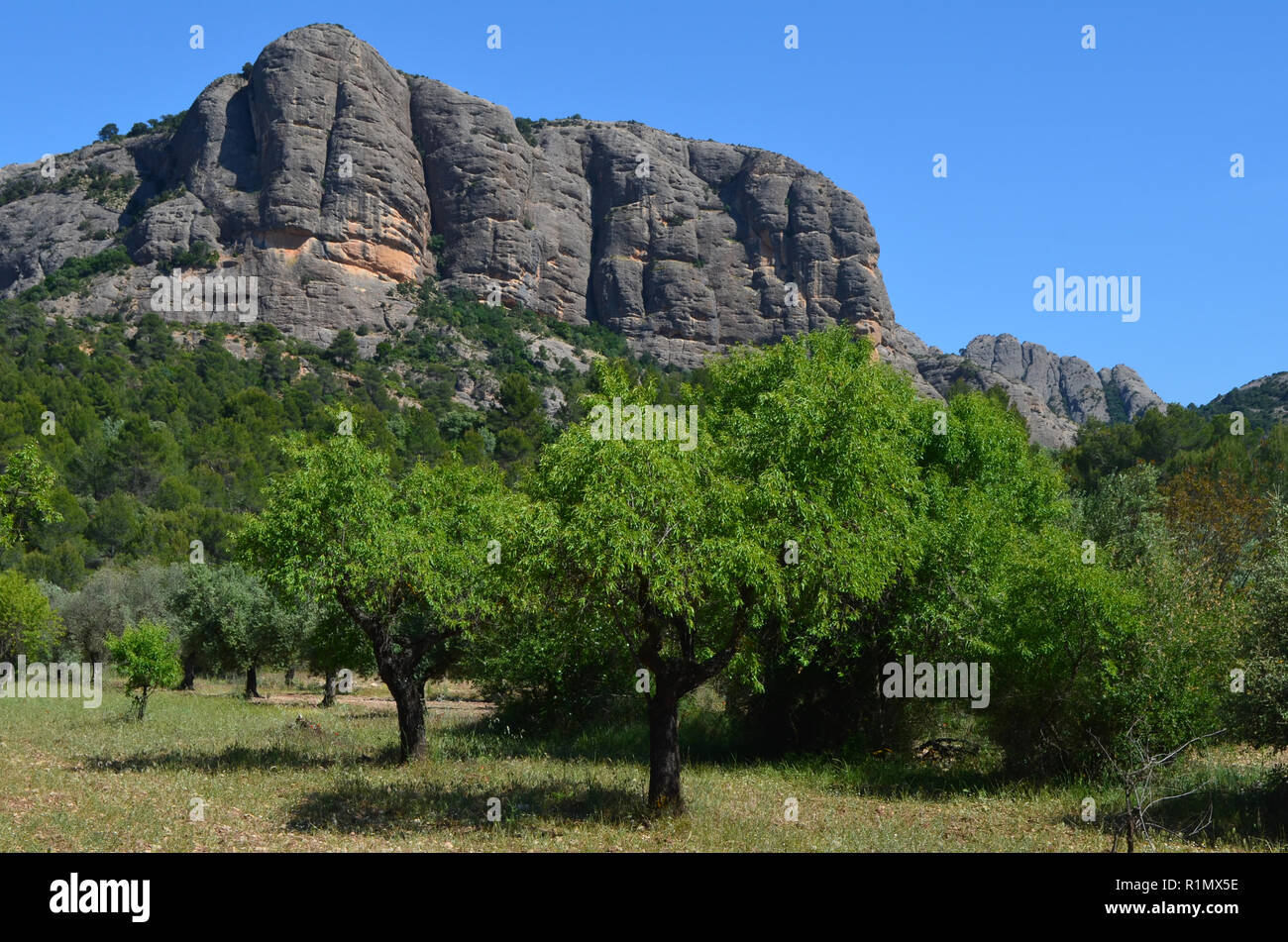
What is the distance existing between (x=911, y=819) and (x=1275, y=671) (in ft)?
21.1

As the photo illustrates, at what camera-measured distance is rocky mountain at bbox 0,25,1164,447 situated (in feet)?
394

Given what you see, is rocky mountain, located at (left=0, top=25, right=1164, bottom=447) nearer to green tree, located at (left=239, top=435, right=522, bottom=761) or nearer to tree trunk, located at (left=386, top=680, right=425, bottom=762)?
green tree, located at (left=239, top=435, right=522, bottom=761)

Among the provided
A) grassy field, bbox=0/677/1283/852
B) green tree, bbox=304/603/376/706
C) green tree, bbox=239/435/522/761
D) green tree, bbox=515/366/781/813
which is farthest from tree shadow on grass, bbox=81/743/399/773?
green tree, bbox=515/366/781/813

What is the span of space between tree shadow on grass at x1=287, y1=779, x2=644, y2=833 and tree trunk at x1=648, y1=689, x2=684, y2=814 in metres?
0.46

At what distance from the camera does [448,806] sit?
631 inches

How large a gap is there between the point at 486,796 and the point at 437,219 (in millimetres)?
136052

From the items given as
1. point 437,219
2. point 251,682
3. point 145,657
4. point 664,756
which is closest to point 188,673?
point 251,682

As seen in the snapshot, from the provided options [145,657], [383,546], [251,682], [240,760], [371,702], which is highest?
[383,546]

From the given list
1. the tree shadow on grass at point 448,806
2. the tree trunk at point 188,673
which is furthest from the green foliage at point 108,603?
the tree shadow on grass at point 448,806

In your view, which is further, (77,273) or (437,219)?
(437,219)

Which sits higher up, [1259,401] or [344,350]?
[344,350]

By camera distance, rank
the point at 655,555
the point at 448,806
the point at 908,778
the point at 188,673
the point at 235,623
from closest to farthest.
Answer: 1. the point at 655,555
2. the point at 448,806
3. the point at 908,778
4. the point at 235,623
5. the point at 188,673

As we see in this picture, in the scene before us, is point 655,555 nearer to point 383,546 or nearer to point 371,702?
point 383,546

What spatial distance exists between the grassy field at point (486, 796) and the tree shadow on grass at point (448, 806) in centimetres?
5
